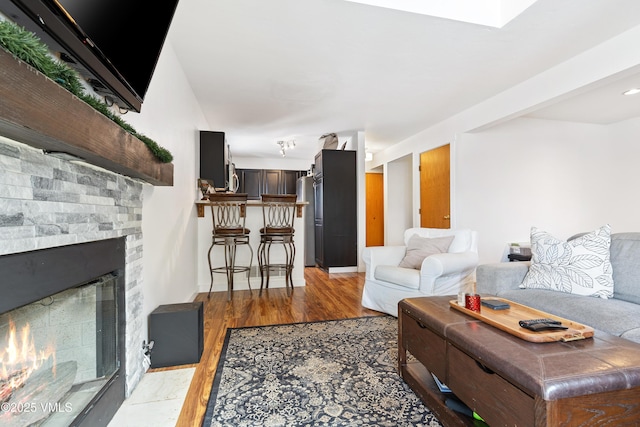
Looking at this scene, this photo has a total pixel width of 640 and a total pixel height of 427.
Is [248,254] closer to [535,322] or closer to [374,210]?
[535,322]

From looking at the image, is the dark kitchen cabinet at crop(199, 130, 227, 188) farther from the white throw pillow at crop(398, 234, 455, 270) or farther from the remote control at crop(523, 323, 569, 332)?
the remote control at crop(523, 323, 569, 332)

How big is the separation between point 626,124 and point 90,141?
649 cm

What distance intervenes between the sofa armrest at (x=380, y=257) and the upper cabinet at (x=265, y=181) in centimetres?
485

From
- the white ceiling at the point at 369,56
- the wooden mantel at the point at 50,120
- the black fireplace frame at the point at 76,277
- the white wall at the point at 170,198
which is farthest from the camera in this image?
the white ceiling at the point at 369,56

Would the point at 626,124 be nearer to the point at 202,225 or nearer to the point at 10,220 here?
the point at 202,225

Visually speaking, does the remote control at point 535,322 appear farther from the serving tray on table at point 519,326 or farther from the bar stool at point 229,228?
the bar stool at point 229,228

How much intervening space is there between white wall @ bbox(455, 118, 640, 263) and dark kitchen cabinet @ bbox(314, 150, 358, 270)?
175 cm

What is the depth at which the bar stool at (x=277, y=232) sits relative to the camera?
12.0ft

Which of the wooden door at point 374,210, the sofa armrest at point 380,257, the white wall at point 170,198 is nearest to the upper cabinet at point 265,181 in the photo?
the wooden door at point 374,210

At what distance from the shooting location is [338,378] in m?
1.74

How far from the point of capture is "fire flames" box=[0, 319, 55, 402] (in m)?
0.86

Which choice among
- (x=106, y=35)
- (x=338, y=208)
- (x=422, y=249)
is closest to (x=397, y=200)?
(x=338, y=208)

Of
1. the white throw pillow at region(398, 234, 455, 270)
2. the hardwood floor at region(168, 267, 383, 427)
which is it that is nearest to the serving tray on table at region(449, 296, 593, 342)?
the white throw pillow at region(398, 234, 455, 270)

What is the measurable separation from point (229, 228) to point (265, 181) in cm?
423
